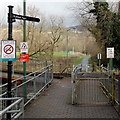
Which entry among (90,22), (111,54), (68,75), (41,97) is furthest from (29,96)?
(90,22)

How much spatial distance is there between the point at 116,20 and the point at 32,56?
1040cm

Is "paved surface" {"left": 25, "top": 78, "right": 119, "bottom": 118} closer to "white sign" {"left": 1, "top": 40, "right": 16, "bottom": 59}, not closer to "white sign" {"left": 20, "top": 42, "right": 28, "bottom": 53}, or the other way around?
"white sign" {"left": 1, "top": 40, "right": 16, "bottom": 59}

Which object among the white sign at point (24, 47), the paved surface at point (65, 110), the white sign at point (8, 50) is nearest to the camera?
the white sign at point (8, 50)

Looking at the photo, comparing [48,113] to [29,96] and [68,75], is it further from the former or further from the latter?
[68,75]

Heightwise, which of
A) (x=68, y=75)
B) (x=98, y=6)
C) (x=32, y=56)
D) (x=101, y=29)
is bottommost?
(x=68, y=75)

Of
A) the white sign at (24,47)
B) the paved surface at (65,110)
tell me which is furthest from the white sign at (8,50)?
the white sign at (24,47)

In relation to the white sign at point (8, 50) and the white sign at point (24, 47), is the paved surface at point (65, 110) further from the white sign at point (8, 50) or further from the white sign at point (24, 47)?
the white sign at point (24, 47)

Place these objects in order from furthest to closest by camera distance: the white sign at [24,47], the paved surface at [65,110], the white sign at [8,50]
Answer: the white sign at [24,47] < the paved surface at [65,110] < the white sign at [8,50]

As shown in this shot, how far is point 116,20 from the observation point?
71.3 feet

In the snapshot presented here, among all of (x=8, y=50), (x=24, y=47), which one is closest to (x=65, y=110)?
(x=8, y=50)

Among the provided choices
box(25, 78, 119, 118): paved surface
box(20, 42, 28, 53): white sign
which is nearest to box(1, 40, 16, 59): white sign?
box(25, 78, 119, 118): paved surface

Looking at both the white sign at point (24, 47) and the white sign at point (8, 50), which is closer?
the white sign at point (8, 50)

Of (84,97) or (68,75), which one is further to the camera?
(68,75)

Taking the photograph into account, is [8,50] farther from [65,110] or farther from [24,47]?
[24,47]
